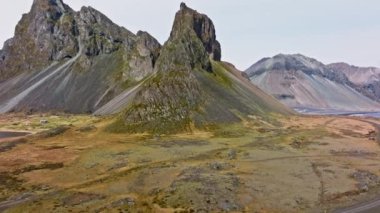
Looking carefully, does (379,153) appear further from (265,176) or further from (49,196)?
(49,196)

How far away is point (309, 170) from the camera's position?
8806cm

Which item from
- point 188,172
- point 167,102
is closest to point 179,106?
point 167,102

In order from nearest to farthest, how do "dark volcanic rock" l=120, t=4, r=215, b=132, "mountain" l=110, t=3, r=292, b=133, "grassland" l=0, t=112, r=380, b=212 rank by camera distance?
Result: "grassland" l=0, t=112, r=380, b=212 → "dark volcanic rock" l=120, t=4, r=215, b=132 → "mountain" l=110, t=3, r=292, b=133

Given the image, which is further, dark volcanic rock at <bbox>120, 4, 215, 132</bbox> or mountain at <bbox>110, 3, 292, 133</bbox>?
mountain at <bbox>110, 3, 292, 133</bbox>

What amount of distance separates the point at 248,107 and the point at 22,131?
95.7 metres

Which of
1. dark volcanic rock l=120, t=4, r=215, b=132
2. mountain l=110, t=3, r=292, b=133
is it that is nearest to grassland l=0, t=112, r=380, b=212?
mountain l=110, t=3, r=292, b=133

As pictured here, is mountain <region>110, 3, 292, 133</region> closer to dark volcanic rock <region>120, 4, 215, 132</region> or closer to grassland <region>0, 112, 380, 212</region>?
dark volcanic rock <region>120, 4, 215, 132</region>

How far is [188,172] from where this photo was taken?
84.5m

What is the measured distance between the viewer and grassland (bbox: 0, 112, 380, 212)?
66000 millimetres

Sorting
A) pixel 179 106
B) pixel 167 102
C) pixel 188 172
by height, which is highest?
pixel 167 102

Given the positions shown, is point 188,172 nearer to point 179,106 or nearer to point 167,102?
point 179,106

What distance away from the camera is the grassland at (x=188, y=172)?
2598 inches

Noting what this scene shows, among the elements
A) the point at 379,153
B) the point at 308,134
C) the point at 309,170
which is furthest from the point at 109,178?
the point at 308,134

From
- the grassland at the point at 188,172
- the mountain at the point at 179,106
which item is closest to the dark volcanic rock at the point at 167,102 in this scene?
the mountain at the point at 179,106
